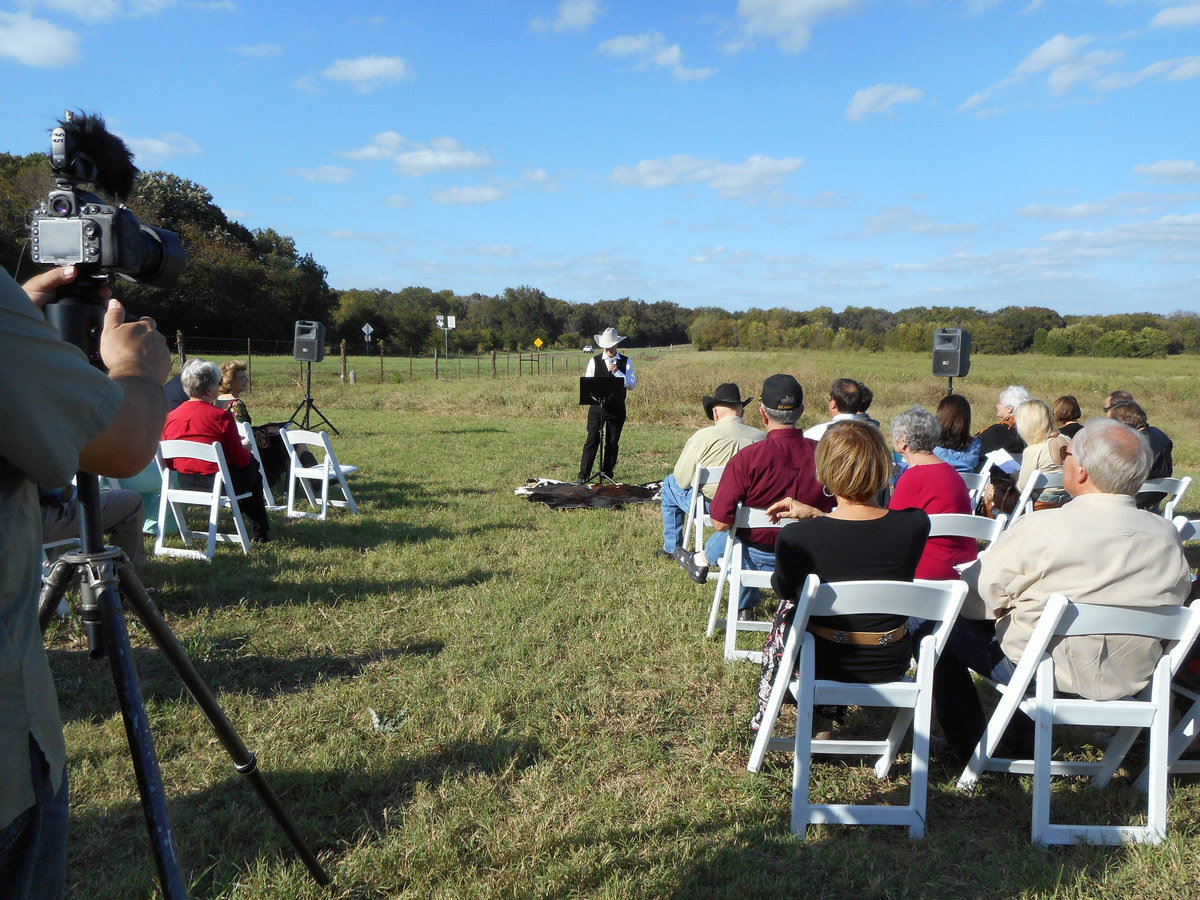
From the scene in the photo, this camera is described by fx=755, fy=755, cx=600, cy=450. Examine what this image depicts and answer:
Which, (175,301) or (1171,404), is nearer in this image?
(1171,404)

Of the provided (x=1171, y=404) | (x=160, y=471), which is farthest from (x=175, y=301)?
(x=1171, y=404)

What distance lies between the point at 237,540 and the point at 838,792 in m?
4.64

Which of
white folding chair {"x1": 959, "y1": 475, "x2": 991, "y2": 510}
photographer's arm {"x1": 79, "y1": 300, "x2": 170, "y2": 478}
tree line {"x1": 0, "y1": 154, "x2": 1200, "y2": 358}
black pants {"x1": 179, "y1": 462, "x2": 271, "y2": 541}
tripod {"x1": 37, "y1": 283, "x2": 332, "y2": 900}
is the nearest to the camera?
photographer's arm {"x1": 79, "y1": 300, "x2": 170, "y2": 478}

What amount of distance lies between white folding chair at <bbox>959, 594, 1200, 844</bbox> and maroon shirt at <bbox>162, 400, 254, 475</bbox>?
205 inches


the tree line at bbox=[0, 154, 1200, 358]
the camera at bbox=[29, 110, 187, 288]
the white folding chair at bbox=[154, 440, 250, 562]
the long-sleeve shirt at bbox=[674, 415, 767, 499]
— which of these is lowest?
the white folding chair at bbox=[154, 440, 250, 562]

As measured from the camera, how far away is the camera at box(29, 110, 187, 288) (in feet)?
4.62

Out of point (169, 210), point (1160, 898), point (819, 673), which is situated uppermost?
point (169, 210)

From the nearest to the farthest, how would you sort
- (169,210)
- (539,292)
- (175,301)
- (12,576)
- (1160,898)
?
(12,576) < (1160,898) < (175,301) < (169,210) < (539,292)

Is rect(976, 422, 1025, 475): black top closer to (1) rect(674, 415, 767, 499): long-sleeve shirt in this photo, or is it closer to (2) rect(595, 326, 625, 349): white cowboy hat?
(1) rect(674, 415, 767, 499): long-sleeve shirt

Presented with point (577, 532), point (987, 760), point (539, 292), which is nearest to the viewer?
point (987, 760)

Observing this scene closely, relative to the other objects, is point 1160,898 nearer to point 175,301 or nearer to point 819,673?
point 819,673

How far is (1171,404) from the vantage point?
21.4 metres

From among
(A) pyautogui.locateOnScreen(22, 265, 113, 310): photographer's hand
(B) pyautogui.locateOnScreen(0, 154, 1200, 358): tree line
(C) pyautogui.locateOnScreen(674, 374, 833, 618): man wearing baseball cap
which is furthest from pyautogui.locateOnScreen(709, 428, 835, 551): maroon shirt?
(B) pyautogui.locateOnScreen(0, 154, 1200, 358): tree line

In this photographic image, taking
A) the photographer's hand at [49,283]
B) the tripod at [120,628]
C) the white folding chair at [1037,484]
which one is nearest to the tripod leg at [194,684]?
the tripod at [120,628]
